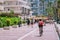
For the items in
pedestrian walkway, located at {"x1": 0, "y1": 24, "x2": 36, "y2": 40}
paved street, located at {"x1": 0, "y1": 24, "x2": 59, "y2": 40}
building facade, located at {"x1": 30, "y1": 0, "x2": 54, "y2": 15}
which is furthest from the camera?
building facade, located at {"x1": 30, "y1": 0, "x2": 54, "y2": 15}

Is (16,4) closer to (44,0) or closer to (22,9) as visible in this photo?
(22,9)

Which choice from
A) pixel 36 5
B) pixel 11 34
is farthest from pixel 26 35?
pixel 36 5

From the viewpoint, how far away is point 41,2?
609 feet

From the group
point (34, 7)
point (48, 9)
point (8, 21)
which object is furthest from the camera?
point (34, 7)

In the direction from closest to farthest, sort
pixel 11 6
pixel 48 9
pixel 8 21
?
pixel 8 21, pixel 11 6, pixel 48 9

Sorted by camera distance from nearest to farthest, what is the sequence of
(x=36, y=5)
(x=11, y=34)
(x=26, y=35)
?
(x=26, y=35)
(x=11, y=34)
(x=36, y=5)

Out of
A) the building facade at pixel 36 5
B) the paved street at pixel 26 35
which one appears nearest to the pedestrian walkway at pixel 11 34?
the paved street at pixel 26 35

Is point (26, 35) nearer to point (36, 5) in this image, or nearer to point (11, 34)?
point (11, 34)

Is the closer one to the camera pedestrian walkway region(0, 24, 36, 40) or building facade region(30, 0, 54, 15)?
pedestrian walkway region(0, 24, 36, 40)

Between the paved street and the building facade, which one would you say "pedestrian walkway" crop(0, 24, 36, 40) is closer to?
the paved street

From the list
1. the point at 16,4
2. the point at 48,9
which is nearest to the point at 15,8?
the point at 16,4

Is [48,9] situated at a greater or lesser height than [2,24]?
lesser

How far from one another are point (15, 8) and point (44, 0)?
2604 inches

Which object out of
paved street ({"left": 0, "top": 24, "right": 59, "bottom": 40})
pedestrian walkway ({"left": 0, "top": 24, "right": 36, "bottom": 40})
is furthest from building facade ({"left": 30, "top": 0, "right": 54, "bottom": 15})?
paved street ({"left": 0, "top": 24, "right": 59, "bottom": 40})
